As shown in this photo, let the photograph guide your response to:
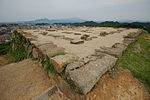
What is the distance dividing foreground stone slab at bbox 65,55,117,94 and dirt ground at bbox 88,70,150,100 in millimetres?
276

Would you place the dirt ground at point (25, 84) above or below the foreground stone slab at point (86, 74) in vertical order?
below

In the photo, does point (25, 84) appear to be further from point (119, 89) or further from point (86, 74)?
point (119, 89)

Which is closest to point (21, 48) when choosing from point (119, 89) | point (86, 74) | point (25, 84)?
point (25, 84)

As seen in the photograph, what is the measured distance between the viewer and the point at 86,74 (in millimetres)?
2801

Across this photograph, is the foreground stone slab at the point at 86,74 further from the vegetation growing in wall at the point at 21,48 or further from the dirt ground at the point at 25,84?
the vegetation growing in wall at the point at 21,48

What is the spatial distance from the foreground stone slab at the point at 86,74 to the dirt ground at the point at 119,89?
28cm

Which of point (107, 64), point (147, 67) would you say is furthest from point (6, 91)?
point (147, 67)

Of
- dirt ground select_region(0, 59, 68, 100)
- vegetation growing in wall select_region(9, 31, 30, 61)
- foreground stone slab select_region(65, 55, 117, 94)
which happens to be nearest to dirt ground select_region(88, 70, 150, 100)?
foreground stone slab select_region(65, 55, 117, 94)

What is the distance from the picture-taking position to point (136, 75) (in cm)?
325

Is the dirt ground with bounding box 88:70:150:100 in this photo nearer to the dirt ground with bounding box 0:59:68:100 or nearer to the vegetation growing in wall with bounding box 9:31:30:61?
the dirt ground with bounding box 0:59:68:100

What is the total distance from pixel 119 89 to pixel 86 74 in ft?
4.24

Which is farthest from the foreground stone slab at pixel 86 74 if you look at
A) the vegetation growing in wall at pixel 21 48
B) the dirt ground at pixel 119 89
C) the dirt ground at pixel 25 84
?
the vegetation growing in wall at pixel 21 48

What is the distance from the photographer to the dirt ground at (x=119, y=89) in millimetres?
2607

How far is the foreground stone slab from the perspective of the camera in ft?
8.37
